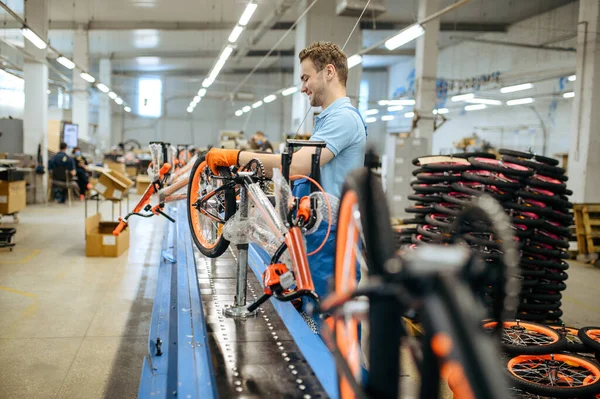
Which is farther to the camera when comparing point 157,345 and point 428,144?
point 428,144

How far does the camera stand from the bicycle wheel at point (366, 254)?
32.9 inches

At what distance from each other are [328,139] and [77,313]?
10.4 ft

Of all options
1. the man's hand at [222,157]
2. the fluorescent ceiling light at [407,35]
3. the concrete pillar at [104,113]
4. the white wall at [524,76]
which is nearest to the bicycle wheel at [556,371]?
the man's hand at [222,157]

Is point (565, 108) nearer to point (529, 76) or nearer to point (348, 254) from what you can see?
point (529, 76)

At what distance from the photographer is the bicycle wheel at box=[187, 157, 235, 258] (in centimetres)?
245

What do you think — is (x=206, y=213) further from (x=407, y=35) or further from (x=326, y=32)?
(x=326, y=32)

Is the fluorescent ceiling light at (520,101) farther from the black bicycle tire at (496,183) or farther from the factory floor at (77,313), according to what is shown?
the black bicycle tire at (496,183)

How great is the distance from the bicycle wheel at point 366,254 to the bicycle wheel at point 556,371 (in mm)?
1531

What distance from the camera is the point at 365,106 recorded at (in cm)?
2297

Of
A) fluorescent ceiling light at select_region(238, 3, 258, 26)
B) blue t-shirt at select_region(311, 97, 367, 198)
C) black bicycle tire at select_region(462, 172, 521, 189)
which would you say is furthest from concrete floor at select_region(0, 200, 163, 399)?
fluorescent ceiling light at select_region(238, 3, 258, 26)

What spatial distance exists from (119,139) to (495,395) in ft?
85.5

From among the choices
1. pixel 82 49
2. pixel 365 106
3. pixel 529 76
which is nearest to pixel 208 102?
pixel 365 106

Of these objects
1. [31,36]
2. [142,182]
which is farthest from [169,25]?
[31,36]

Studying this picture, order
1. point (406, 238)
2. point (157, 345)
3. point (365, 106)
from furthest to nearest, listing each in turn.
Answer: point (365, 106) < point (406, 238) < point (157, 345)
